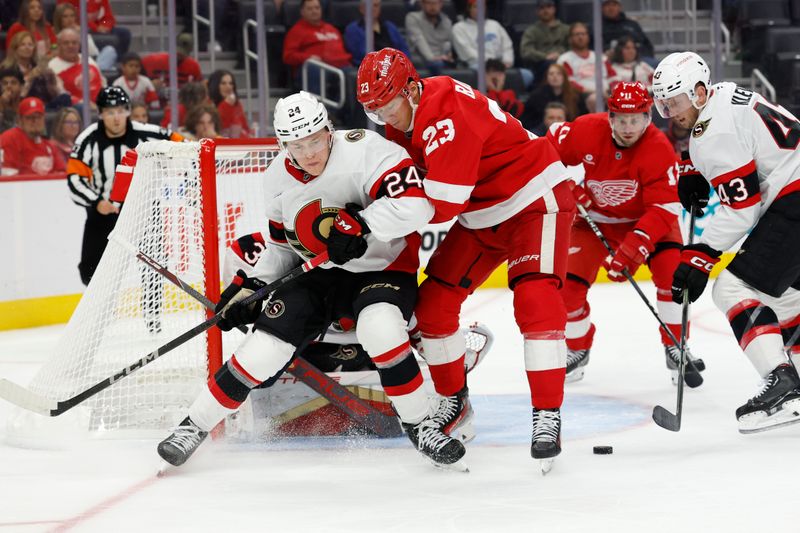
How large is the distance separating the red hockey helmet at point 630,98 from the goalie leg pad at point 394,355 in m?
1.33

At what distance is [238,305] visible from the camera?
3.09 metres

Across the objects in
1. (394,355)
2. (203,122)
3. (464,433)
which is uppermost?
(203,122)

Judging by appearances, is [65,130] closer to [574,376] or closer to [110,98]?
[110,98]

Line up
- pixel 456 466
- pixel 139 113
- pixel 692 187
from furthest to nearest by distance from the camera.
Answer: pixel 139 113 → pixel 692 187 → pixel 456 466

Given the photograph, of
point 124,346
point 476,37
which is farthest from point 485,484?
point 476,37

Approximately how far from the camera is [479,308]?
19.5ft

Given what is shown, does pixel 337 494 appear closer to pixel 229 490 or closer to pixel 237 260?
pixel 229 490

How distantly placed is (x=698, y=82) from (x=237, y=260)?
1.49m

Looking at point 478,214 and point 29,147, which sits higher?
point 478,214

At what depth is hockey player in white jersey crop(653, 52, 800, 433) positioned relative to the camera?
3.20m

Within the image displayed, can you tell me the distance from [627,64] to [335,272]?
4089 millimetres

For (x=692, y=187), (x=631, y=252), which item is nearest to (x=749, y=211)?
(x=692, y=187)

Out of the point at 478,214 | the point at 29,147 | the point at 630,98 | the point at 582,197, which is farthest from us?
the point at 29,147

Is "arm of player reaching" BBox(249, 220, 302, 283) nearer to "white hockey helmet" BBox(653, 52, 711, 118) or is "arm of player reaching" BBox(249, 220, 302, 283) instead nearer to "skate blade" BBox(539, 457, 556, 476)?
"skate blade" BBox(539, 457, 556, 476)
